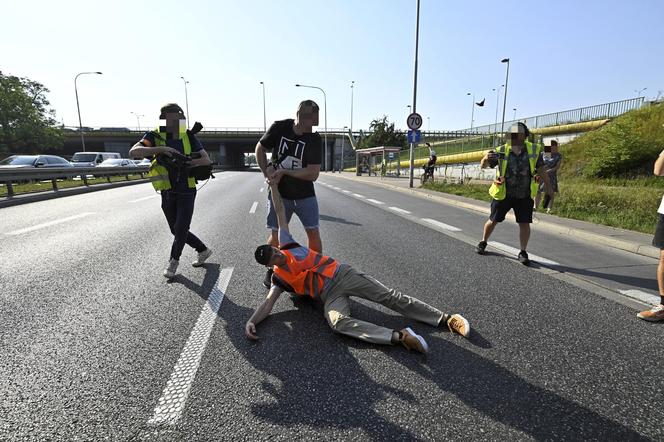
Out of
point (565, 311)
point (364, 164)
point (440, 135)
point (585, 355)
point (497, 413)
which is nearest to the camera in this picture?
point (497, 413)

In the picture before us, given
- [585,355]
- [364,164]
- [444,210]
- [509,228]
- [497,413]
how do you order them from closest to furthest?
[497,413] < [585,355] < [509,228] < [444,210] < [364,164]

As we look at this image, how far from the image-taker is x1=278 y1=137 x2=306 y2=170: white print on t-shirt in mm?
3488

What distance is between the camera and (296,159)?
3.51 metres

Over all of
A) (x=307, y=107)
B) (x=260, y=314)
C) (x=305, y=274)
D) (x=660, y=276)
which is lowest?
(x=260, y=314)

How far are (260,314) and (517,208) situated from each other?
396 centimetres

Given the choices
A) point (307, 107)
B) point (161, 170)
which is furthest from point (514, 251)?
point (161, 170)

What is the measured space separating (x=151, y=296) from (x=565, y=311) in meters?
3.99

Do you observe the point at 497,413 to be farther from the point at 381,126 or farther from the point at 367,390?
the point at 381,126

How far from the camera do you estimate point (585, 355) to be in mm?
2504

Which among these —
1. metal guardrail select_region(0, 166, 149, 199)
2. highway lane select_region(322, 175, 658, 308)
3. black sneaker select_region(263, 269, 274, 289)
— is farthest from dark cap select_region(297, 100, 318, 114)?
metal guardrail select_region(0, 166, 149, 199)

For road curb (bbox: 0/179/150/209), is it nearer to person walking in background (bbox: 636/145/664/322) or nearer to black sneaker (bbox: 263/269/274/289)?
black sneaker (bbox: 263/269/274/289)

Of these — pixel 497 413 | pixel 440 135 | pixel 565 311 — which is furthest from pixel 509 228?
pixel 440 135

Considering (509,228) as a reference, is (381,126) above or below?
above

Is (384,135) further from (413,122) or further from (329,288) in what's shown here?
(329,288)
